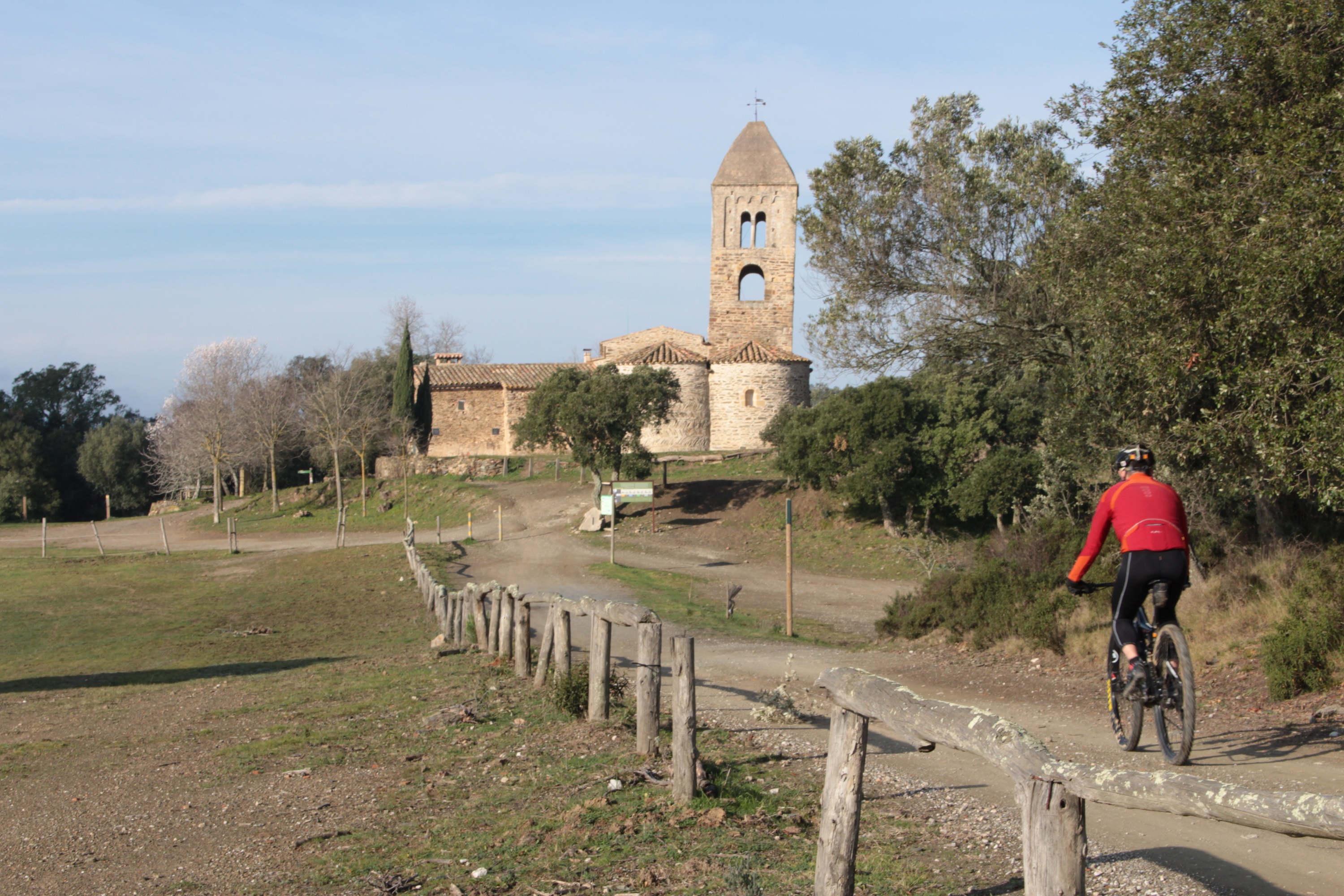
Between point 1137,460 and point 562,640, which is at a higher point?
point 1137,460

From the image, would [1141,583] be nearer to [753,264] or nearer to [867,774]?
[867,774]

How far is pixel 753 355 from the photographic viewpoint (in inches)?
1921

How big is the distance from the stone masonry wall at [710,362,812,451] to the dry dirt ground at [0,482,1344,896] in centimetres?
3548

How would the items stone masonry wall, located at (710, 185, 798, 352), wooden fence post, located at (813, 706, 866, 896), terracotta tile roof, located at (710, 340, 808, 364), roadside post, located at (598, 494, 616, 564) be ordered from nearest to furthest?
wooden fence post, located at (813, 706, 866, 896) < roadside post, located at (598, 494, 616, 564) < terracotta tile roof, located at (710, 340, 808, 364) < stone masonry wall, located at (710, 185, 798, 352)

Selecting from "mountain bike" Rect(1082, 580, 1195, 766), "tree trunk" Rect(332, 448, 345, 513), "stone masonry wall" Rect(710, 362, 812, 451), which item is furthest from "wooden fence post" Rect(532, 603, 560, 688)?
"stone masonry wall" Rect(710, 362, 812, 451)

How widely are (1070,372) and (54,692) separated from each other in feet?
47.7

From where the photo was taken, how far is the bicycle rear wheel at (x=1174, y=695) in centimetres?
574

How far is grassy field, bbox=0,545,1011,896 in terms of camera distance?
5.06m

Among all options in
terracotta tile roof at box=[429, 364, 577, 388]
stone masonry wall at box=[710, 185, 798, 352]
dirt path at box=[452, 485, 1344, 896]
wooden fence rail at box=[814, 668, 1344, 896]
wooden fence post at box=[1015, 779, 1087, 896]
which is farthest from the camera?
terracotta tile roof at box=[429, 364, 577, 388]

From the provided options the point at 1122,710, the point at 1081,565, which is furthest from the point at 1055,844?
the point at 1122,710

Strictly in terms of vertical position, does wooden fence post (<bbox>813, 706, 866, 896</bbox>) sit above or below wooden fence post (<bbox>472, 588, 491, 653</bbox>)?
above

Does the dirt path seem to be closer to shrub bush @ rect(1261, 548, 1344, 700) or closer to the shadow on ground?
shrub bush @ rect(1261, 548, 1344, 700)

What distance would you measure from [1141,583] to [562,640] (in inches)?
211

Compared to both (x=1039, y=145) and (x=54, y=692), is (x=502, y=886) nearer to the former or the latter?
(x=54, y=692)
